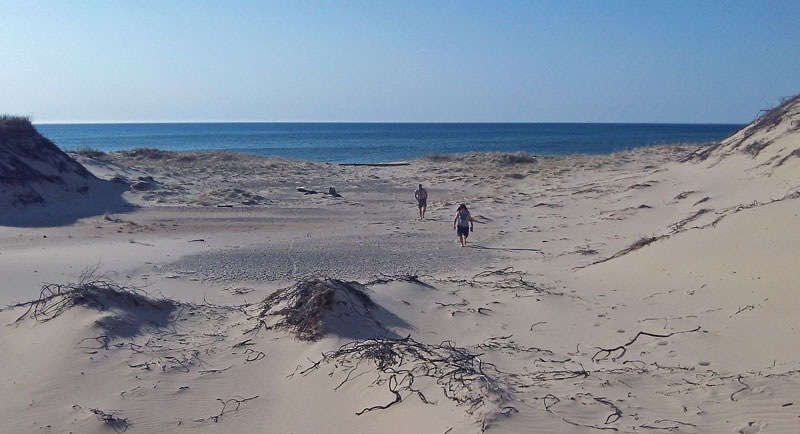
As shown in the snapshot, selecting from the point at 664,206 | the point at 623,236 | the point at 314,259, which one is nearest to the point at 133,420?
the point at 314,259

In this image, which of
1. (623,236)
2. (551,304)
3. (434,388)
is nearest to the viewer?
(434,388)

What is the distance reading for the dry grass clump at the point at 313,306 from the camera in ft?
26.3

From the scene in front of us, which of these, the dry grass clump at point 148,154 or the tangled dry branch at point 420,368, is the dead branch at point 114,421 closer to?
the tangled dry branch at point 420,368

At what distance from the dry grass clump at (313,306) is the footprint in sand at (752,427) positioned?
430 cm

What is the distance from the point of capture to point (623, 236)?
17.1m

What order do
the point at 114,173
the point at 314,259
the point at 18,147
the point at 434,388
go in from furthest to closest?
1. the point at 114,173
2. the point at 18,147
3. the point at 314,259
4. the point at 434,388

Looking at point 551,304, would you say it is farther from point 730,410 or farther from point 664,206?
point 664,206

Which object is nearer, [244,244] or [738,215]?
[738,215]

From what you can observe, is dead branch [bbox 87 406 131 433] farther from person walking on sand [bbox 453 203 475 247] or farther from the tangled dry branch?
person walking on sand [bbox 453 203 475 247]

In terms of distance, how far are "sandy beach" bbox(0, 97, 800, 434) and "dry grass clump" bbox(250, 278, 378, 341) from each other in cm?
3

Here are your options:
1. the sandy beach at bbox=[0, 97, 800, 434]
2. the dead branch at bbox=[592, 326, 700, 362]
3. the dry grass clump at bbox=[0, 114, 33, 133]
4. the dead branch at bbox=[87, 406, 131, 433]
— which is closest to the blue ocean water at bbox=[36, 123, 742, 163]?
the dry grass clump at bbox=[0, 114, 33, 133]

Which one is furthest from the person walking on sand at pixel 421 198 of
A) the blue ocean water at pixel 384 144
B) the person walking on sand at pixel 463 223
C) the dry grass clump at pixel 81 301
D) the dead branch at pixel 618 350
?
the blue ocean water at pixel 384 144

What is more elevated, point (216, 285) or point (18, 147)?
point (18, 147)

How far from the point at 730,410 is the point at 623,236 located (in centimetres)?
1213
